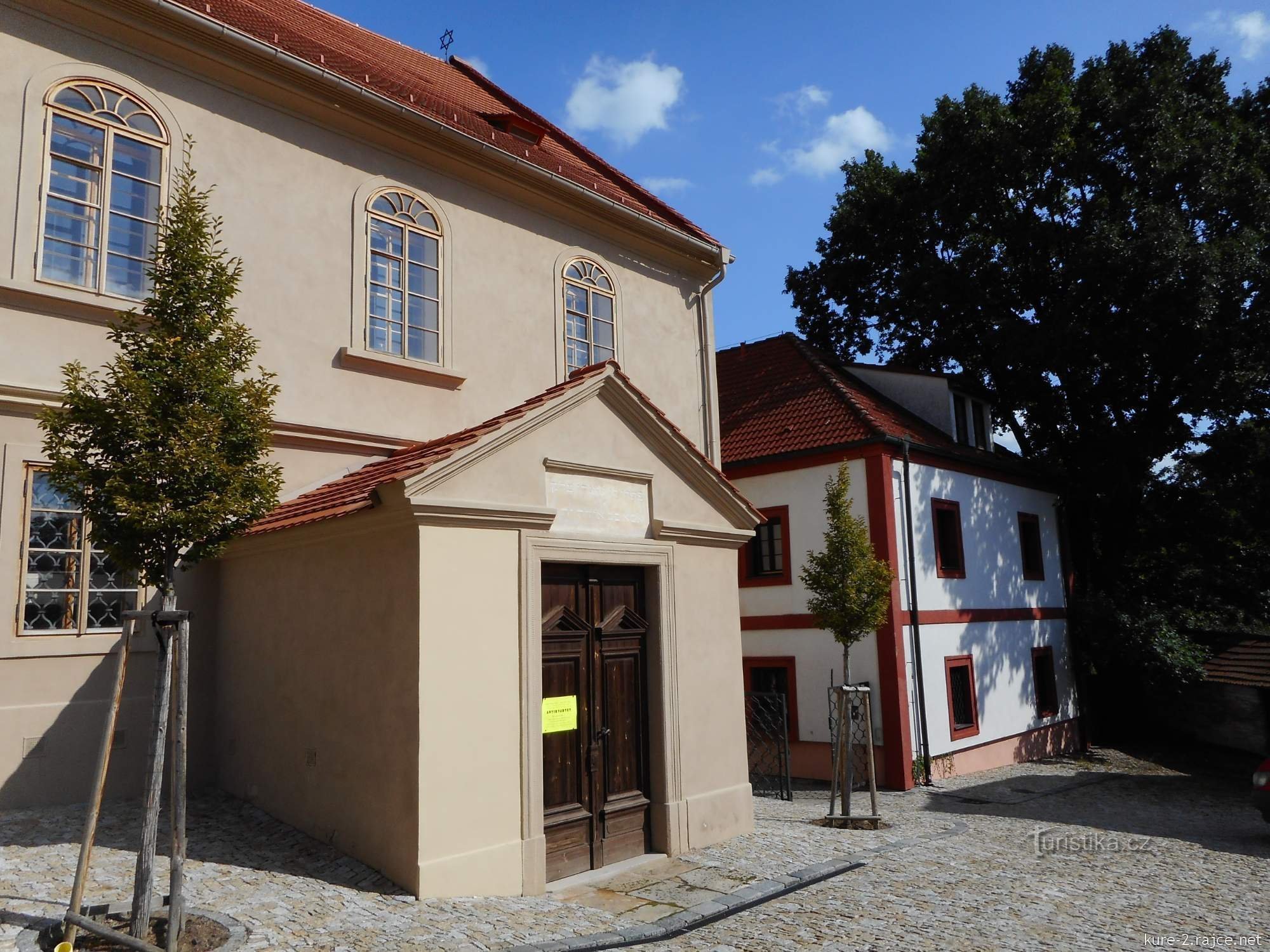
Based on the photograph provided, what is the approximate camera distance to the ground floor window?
27.8ft

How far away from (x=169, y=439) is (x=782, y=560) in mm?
13812

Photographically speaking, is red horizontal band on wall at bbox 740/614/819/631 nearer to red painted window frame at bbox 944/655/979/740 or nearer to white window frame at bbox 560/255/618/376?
red painted window frame at bbox 944/655/979/740

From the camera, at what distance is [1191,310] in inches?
798

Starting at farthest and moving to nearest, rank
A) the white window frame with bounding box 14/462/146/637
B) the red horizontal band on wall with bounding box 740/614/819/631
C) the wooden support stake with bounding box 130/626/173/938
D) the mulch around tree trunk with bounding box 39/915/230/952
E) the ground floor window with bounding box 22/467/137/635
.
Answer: the red horizontal band on wall with bounding box 740/614/819/631
the ground floor window with bounding box 22/467/137/635
the white window frame with bounding box 14/462/146/637
the wooden support stake with bounding box 130/626/173/938
the mulch around tree trunk with bounding box 39/915/230/952

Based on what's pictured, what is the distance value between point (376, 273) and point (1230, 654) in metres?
22.2

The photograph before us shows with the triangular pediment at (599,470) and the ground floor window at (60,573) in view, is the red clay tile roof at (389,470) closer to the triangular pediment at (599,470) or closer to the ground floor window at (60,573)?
the triangular pediment at (599,470)

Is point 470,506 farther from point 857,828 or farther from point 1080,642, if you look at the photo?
point 1080,642

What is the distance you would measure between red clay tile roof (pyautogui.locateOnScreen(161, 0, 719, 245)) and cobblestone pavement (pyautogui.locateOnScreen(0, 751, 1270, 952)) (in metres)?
8.29

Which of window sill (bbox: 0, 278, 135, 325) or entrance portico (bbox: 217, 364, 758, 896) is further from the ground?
window sill (bbox: 0, 278, 135, 325)

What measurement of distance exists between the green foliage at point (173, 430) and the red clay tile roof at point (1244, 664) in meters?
22.5

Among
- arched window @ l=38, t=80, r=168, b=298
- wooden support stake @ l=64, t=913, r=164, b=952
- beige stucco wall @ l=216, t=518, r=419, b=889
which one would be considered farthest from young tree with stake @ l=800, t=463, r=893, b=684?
wooden support stake @ l=64, t=913, r=164, b=952

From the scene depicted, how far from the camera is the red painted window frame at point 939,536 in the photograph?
18.3 m

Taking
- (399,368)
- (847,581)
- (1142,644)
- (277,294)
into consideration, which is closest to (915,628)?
(847,581)

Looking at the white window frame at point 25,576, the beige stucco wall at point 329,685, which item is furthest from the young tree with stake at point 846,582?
the white window frame at point 25,576
